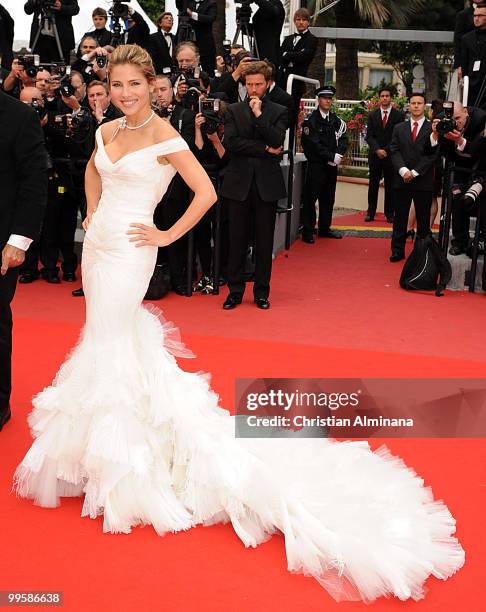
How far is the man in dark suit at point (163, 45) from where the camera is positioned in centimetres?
1092

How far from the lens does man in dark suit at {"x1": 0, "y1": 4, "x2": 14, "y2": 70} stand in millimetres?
10495

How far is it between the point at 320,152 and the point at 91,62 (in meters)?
3.24

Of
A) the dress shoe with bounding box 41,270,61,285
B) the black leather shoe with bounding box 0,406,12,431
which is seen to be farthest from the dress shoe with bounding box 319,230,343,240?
the black leather shoe with bounding box 0,406,12,431

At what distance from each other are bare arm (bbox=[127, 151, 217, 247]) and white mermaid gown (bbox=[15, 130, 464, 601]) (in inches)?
2.1

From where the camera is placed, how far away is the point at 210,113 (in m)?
7.56

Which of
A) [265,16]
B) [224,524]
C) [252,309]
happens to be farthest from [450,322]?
[265,16]

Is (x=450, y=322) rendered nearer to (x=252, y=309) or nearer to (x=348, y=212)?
(x=252, y=309)

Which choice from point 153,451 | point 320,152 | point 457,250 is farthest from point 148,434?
point 320,152

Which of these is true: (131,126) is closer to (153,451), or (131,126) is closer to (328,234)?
(153,451)

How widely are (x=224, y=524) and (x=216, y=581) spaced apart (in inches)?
17.6

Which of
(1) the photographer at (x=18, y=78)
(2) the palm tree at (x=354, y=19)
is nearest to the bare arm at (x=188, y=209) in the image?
(1) the photographer at (x=18, y=78)

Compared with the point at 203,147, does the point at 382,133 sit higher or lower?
lower

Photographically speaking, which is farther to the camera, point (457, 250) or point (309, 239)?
point (309, 239)

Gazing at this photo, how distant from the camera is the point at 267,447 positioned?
3.69 m
